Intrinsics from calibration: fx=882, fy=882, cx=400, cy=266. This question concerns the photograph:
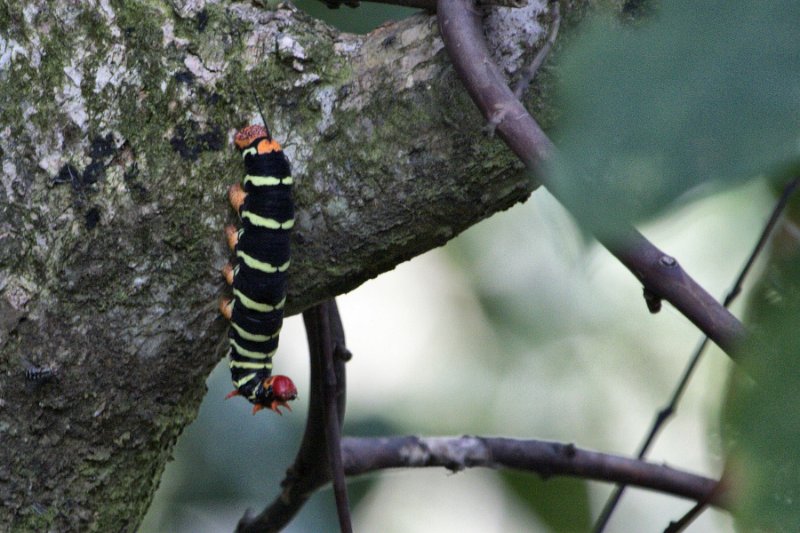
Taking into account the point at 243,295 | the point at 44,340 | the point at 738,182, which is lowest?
the point at 738,182

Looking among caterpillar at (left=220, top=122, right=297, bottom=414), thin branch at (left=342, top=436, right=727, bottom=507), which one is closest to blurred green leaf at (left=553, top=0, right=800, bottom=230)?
caterpillar at (left=220, top=122, right=297, bottom=414)

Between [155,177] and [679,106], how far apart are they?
0.97 m

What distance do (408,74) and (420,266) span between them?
80.9 inches

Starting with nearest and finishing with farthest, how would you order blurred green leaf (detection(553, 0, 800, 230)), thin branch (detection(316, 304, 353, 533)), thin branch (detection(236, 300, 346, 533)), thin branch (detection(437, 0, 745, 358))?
blurred green leaf (detection(553, 0, 800, 230)) < thin branch (detection(437, 0, 745, 358)) < thin branch (detection(316, 304, 353, 533)) < thin branch (detection(236, 300, 346, 533))

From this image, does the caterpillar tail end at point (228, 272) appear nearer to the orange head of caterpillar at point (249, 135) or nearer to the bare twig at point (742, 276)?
the orange head of caterpillar at point (249, 135)

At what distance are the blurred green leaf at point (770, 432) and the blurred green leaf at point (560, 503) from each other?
2325mm

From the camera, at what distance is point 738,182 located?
11.7 inches

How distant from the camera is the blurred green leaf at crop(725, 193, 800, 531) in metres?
0.31

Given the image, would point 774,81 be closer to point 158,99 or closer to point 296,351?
point 158,99

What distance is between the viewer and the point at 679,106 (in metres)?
0.31

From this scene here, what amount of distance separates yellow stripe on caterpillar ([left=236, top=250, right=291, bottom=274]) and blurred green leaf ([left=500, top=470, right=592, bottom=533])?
61.9 inches

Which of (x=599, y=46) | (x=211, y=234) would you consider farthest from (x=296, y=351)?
(x=599, y=46)

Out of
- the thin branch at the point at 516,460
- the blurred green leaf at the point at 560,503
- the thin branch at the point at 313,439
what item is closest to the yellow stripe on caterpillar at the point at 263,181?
the thin branch at the point at 313,439

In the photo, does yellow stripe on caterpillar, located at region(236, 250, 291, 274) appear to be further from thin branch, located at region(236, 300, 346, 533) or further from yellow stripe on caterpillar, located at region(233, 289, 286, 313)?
thin branch, located at region(236, 300, 346, 533)
